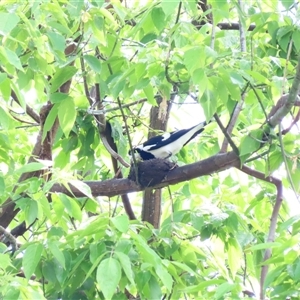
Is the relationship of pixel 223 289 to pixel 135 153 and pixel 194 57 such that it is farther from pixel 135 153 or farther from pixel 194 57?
pixel 135 153

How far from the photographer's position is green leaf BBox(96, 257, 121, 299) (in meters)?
1.64

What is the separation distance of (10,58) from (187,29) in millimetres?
606

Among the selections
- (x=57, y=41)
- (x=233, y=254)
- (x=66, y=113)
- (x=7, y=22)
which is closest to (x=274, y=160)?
(x=233, y=254)

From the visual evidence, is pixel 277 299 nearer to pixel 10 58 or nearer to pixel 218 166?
pixel 218 166

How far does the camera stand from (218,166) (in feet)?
8.57

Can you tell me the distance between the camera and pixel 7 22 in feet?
5.53

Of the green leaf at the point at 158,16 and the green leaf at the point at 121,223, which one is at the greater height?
the green leaf at the point at 158,16

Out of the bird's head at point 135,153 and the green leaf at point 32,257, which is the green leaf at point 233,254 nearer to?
the bird's head at point 135,153

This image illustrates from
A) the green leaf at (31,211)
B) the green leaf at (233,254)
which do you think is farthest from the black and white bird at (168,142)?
the green leaf at (31,211)

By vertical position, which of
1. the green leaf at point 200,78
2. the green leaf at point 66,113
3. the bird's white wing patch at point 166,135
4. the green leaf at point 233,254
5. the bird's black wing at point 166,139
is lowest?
the green leaf at point 233,254

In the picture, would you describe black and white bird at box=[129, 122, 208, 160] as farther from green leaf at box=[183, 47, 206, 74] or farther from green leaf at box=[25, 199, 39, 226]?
green leaf at box=[183, 47, 206, 74]

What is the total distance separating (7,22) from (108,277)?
0.79 m

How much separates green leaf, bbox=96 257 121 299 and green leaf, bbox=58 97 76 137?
0.91 meters

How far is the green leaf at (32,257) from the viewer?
2012 mm
